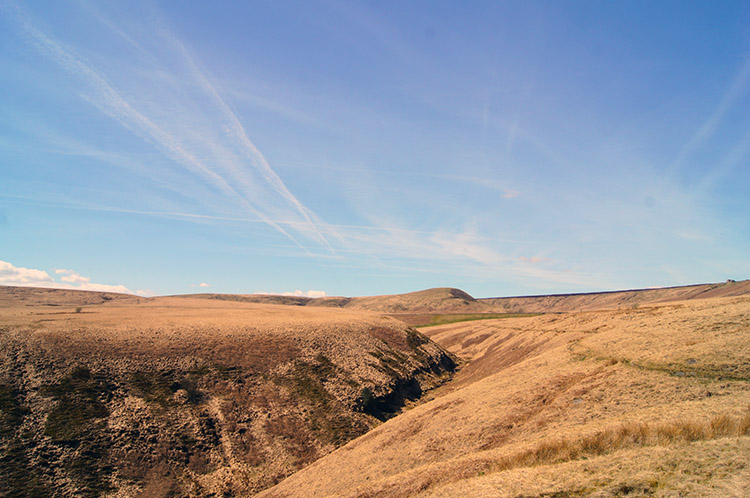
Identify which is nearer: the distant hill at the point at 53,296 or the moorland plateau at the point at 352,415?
the moorland plateau at the point at 352,415

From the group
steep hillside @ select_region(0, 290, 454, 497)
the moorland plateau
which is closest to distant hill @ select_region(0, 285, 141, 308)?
steep hillside @ select_region(0, 290, 454, 497)

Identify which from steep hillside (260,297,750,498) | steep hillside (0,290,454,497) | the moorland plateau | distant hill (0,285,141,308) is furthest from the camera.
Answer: distant hill (0,285,141,308)

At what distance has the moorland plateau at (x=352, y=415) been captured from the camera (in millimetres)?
14859

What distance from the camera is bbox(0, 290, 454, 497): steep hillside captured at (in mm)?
28062

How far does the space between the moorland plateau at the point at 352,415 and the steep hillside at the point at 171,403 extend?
5.9 inches

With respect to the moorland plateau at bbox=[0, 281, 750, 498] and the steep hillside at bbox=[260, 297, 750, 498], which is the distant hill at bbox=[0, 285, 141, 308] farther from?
the steep hillside at bbox=[260, 297, 750, 498]

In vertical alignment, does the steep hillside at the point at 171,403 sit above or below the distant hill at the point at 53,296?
below

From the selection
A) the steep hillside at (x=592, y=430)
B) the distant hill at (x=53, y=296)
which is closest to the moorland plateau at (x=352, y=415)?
the steep hillside at (x=592, y=430)

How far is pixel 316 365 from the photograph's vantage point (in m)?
50.9

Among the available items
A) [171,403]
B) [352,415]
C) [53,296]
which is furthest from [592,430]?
[53,296]

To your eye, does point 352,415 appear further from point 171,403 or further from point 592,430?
point 592,430

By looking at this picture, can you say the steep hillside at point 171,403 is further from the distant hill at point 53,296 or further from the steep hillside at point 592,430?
the distant hill at point 53,296

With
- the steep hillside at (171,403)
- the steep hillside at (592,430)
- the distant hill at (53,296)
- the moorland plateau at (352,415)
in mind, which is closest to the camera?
the steep hillside at (592,430)

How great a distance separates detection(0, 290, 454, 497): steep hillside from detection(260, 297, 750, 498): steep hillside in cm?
699
